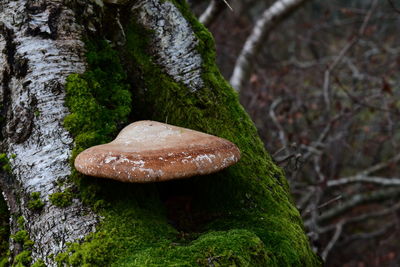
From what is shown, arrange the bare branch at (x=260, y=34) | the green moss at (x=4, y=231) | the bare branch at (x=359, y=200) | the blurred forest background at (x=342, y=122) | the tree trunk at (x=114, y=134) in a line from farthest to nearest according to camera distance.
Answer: the bare branch at (x=359, y=200) < the blurred forest background at (x=342, y=122) < the bare branch at (x=260, y=34) < the green moss at (x=4, y=231) < the tree trunk at (x=114, y=134)

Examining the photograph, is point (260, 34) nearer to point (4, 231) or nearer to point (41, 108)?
point (41, 108)

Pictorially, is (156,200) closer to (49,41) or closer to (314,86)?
(49,41)

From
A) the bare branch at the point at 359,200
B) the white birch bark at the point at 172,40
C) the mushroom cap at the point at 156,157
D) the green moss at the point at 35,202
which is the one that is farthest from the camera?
the bare branch at the point at 359,200

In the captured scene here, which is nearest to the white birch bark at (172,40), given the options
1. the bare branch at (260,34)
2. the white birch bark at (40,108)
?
the white birch bark at (40,108)

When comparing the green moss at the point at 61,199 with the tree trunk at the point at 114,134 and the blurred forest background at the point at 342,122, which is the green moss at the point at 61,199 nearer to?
the tree trunk at the point at 114,134

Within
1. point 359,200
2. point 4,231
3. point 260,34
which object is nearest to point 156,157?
point 4,231

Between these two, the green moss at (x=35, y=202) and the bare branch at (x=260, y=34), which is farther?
the bare branch at (x=260, y=34)

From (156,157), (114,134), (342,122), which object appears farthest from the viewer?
(342,122)
